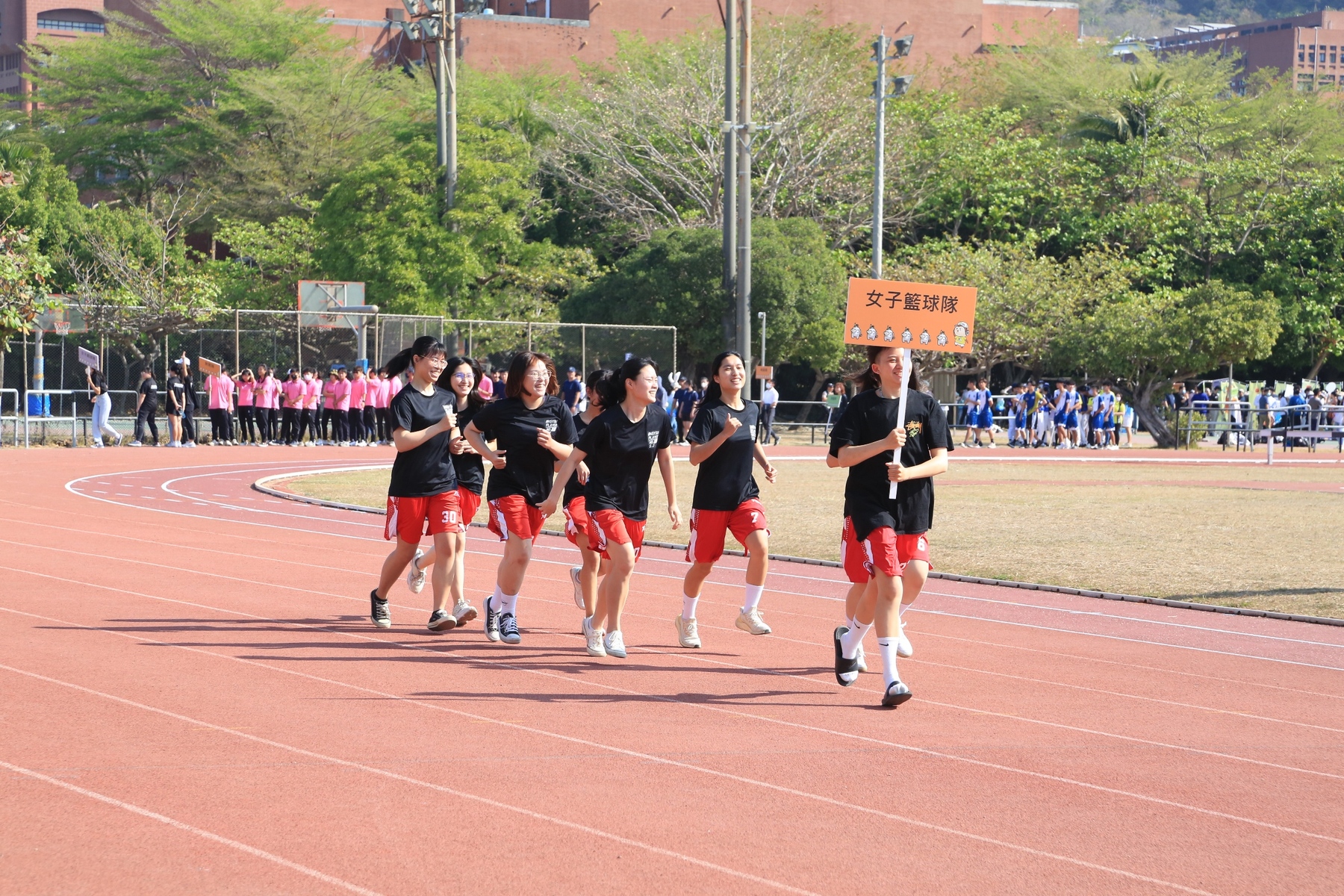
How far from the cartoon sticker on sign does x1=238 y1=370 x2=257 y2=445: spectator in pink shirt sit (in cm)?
2709

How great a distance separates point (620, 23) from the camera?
68.8 metres

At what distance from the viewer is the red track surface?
5.51 m

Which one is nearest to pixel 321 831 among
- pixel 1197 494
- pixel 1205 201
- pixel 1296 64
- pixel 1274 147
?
pixel 1197 494

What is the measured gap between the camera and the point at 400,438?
9.89 m

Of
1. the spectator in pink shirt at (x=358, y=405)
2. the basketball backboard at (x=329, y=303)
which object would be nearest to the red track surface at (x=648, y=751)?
the spectator in pink shirt at (x=358, y=405)

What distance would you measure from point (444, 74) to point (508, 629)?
35.7 metres

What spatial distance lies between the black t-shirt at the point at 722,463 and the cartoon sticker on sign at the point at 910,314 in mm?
1249

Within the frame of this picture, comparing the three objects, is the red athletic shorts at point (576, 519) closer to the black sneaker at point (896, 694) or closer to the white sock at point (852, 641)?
the white sock at point (852, 641)

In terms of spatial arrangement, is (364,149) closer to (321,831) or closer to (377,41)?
(377,41)

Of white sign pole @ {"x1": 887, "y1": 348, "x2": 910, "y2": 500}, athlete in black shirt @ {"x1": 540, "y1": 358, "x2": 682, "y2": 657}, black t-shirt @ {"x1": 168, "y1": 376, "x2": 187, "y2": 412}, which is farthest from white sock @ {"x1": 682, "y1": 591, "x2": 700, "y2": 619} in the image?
black t-shirt @ {"x1": 168, "y1": 376, "x2": 187, "y2": 412}

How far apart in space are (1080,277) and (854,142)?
7.88m

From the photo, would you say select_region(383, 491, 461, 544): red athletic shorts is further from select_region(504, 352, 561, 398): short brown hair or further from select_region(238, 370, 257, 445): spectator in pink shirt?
select_region(238, 370, 257, 445): spectator in pink shirt

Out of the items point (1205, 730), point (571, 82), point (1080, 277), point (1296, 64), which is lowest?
point (1205, 730)

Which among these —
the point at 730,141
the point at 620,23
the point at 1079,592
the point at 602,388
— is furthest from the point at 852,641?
the point at 620,23
